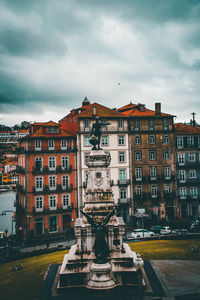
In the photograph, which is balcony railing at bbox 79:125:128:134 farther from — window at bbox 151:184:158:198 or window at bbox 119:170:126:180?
window at bbox 151:184:158:198

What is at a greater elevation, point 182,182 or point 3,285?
point 182,182

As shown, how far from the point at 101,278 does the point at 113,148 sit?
2972 centimetres

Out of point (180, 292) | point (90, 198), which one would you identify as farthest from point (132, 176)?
point (180, 292)

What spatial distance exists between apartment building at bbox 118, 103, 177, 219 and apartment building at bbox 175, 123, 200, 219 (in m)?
1.27

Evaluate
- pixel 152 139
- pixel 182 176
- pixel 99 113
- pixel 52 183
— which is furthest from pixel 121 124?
pixel 52 183

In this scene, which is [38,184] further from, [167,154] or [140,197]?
[167,154]

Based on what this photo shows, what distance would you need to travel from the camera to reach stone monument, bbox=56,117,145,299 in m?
17.1

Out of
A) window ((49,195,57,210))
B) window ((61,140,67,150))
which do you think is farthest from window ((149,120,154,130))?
window ((49,195,57,210))

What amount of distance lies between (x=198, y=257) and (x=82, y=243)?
37.4 ft

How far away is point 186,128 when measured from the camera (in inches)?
1984

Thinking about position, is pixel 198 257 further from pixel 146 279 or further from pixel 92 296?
pixel 92 296

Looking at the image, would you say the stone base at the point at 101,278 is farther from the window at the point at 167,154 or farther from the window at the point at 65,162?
the window at the point at 167,154

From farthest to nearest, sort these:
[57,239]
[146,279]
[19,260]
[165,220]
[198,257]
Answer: [165,220]
[57,239]
[19,260]
[198,257]
[146,279]

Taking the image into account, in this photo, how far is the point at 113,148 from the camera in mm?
45594
